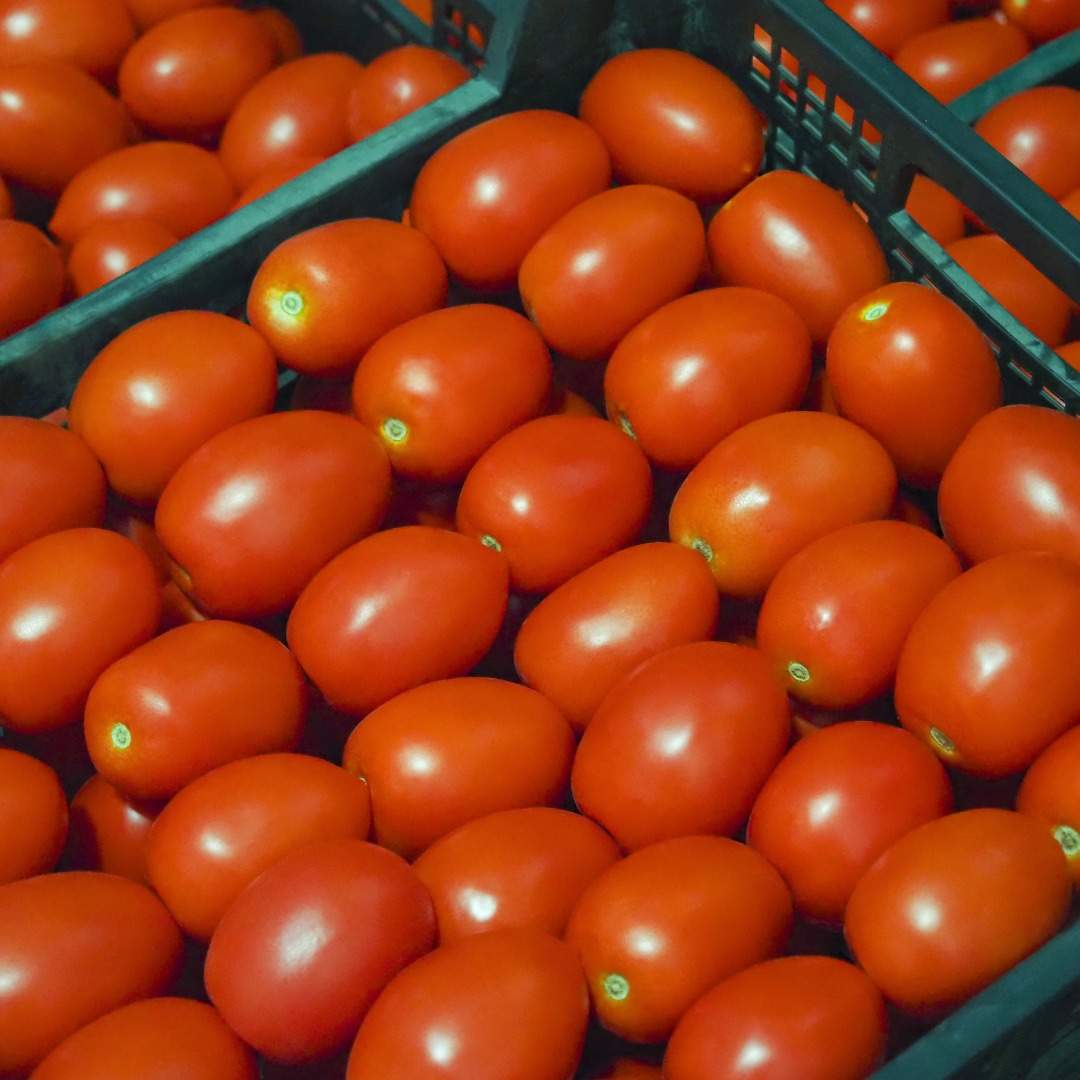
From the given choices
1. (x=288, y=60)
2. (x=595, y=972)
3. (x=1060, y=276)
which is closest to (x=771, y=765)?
(x=595, y=972)

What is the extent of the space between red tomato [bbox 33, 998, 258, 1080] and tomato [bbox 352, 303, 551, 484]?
0.55 meters

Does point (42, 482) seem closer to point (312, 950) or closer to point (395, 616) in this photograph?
point (395, 616)

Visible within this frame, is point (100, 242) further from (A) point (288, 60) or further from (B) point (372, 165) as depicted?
(A) point (288, 60)

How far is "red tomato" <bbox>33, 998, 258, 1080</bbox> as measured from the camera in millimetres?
964

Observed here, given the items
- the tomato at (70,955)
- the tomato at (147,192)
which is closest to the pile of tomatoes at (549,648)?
the tomato at (70,955)

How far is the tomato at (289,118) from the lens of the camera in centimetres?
185

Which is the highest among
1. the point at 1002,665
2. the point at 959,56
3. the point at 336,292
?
the point at 959,56

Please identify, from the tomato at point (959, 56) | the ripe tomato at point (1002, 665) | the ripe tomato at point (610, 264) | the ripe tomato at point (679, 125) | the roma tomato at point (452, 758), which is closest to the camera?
the ripe tomato at point (1002, 665)

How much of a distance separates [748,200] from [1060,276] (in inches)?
12.7

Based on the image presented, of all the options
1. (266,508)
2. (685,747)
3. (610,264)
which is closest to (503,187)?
(610,264)

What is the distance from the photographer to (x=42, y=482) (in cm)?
132

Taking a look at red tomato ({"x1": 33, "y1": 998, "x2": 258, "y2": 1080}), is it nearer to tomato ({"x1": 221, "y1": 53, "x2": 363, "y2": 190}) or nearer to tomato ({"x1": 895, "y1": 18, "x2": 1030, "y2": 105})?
tomato ({"x1": 221, "y1": 53, "x2": 363, "y2": 190})

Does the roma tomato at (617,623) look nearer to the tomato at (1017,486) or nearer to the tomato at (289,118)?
the tomato at (1017,486)

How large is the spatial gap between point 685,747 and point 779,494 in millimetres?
255
